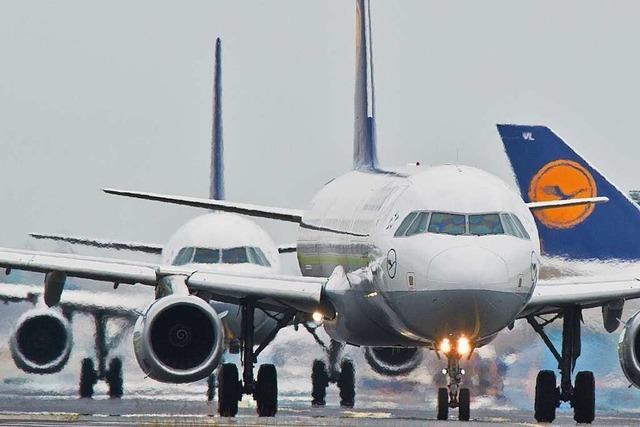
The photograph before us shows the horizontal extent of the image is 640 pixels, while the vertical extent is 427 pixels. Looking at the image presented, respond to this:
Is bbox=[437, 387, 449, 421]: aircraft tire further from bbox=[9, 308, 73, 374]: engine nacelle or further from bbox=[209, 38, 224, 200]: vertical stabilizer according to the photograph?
bbox=[209, 38, 224, 200]: vertical stabilizer

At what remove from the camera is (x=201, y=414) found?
1484 inches

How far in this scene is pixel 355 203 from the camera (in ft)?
122

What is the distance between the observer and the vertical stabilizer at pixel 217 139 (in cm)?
5053

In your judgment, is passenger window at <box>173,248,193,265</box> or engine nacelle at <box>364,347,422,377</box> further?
engine nacelle at <box>364,347,422,377</box>

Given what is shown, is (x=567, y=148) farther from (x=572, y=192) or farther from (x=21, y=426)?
(x=21, y=426)

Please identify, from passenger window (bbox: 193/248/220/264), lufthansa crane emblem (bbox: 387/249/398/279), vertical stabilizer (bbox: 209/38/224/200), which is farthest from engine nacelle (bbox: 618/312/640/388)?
vertical stabilizer (bbox: 209/38/224/200)

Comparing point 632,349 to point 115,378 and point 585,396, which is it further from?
point 115,378

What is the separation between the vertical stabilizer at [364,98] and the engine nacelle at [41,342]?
760 centimetres

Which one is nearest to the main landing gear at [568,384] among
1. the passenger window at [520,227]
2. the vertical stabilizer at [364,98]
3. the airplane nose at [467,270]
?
the passenger window at [520,227]

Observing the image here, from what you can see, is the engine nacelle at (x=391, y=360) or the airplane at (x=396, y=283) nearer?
the airplane at (x=396, y=283)

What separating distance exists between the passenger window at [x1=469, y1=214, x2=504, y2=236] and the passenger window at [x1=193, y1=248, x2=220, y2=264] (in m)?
12.6

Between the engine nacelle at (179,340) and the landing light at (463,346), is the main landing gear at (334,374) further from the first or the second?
the landing light at (463,346)

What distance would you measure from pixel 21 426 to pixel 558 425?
931 centimetres

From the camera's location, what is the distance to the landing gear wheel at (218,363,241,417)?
119 ft
